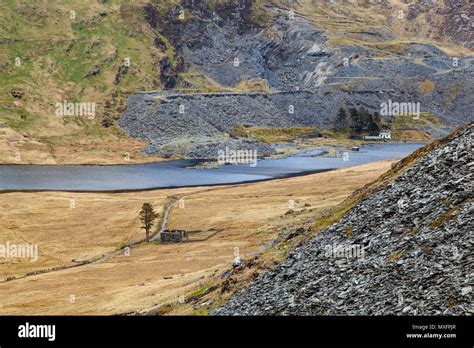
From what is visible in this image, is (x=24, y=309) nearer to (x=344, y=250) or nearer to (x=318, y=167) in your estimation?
(x=344, y=250)

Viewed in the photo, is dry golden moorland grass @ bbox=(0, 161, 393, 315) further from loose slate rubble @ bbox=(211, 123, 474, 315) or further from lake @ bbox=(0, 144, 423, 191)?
lake @ bbox=(0, 144, 423, 191)

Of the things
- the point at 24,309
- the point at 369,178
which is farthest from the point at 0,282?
the point at 369,178

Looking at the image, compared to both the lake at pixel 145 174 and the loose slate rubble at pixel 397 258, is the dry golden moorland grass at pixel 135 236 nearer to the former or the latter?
the loose slate rubble at pixel 397 258

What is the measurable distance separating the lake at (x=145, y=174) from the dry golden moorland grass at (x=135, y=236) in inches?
515

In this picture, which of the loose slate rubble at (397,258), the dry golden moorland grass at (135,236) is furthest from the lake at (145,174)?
the loose slate rubble at (397,258)

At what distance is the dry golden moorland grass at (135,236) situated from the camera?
2322 inches

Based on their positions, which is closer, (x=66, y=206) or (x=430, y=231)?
(x=430, y=231)

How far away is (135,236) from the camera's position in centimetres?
9844

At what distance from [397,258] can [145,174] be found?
145 metres

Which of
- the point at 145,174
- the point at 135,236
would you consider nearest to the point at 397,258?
the point at 135,236

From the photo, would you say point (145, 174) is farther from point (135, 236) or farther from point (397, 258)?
point (397, 258)

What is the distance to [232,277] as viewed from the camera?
156 feet

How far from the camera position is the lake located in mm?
151750

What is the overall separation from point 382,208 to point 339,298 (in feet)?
33.0
